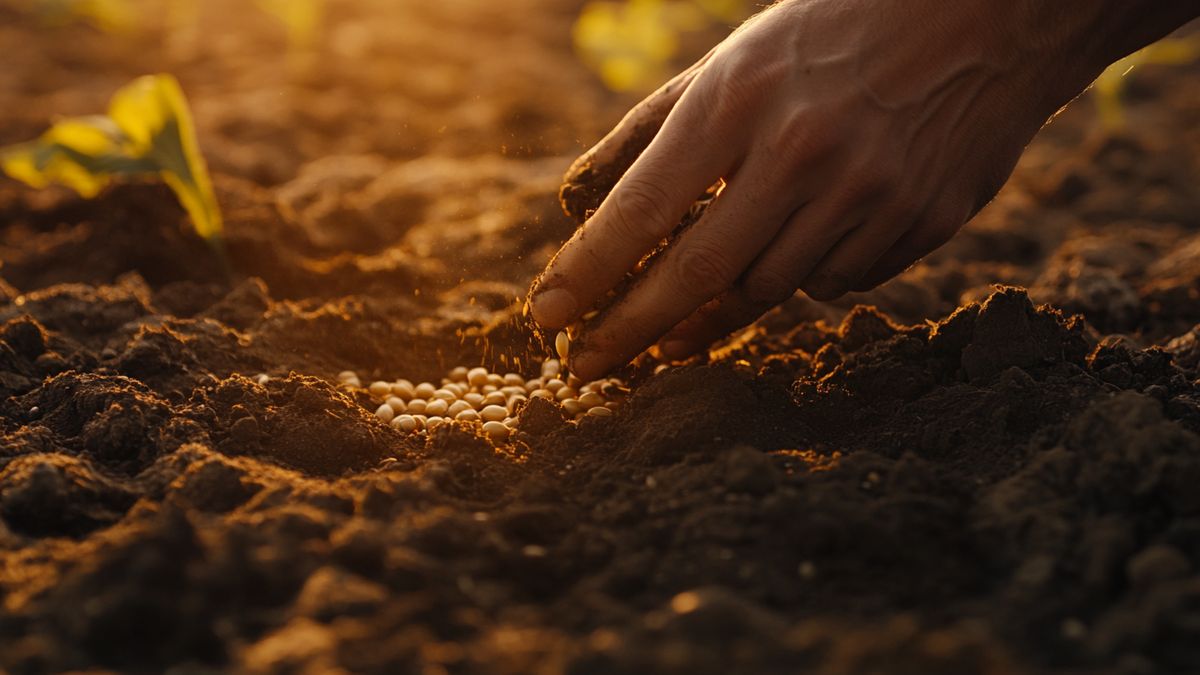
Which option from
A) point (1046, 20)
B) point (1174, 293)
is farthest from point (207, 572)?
point (1174, 293)

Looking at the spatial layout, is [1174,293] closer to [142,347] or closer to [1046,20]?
[1046,20]

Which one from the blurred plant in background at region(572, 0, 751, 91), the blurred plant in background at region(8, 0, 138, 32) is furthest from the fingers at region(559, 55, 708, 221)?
the blurred plant in background at region(8, 0, 138, 32)

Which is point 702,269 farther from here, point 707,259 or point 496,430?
point 496,430

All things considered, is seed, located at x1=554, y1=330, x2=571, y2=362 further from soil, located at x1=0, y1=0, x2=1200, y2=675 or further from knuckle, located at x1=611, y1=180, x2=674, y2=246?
knuckle, located at x1=611, y1=180, x2=674, y2=246

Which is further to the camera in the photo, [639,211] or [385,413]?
[385,413]

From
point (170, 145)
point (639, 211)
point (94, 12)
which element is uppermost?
point (94, 12)

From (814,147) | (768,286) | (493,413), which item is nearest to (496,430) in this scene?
(493,413)
